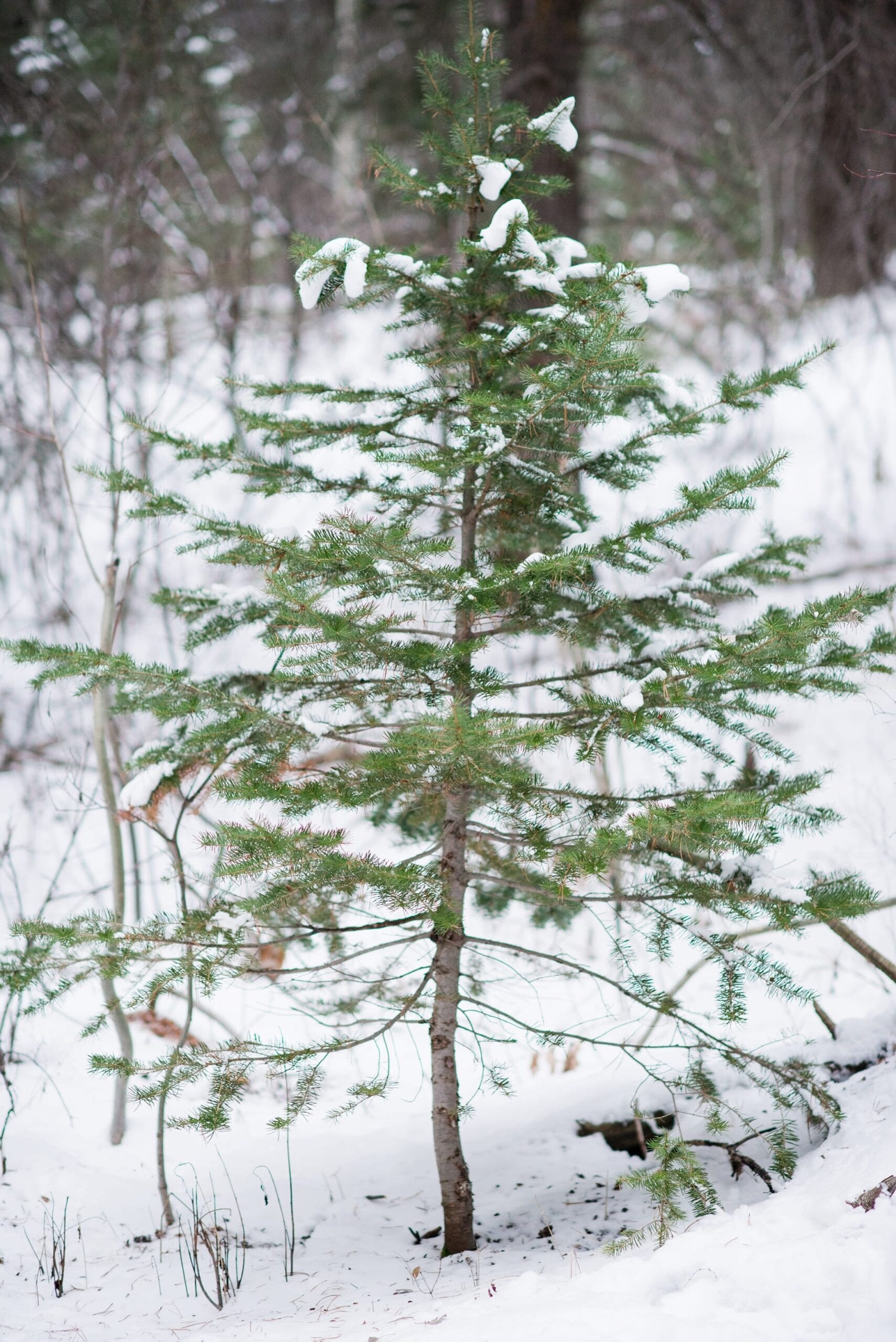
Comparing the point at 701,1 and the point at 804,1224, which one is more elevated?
the point at 701,1

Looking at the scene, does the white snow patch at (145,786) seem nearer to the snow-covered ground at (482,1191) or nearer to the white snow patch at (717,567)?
the snow-covered ground at (482,1191)

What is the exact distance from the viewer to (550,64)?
6934 mm

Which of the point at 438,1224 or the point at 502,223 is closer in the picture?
the point at 502,223

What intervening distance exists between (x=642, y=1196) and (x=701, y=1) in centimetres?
820

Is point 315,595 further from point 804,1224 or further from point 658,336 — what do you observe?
point 658,336

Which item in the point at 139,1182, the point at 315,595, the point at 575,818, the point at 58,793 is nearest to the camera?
the point at 315,595

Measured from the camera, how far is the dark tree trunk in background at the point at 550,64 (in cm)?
666

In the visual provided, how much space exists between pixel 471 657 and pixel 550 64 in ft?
18.4

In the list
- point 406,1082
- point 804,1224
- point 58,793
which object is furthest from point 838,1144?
point 58,793

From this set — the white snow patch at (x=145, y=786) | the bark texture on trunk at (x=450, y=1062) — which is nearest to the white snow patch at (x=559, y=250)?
the bark texture on trunk at (x=450, y=1062)

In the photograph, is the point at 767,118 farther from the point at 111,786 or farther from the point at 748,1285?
the point at 748,1285

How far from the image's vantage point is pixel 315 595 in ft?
9.30

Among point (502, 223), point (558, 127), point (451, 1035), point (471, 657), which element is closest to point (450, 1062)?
point (451, 1035)

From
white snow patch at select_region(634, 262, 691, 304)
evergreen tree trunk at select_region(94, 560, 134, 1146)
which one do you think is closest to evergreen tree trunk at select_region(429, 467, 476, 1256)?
white snow patch at select_region(634, 262, 691, 304)
